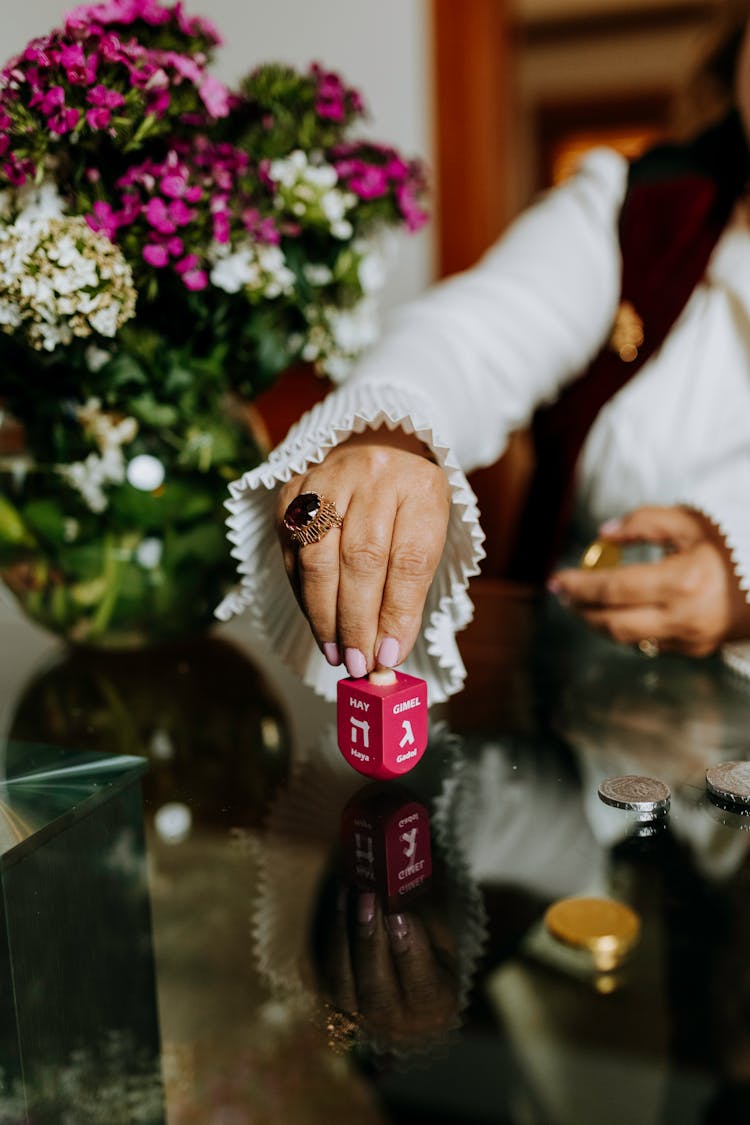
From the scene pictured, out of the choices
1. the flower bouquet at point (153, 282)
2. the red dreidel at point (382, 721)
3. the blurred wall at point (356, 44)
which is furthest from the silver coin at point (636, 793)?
the blurred wall at point (356, 44)

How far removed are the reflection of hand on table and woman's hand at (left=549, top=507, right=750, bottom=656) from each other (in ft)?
1.00

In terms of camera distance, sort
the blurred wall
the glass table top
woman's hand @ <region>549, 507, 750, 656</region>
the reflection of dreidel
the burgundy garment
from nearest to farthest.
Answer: the glass table top, the reflection of dreidel, woman's hand @ <region>549, 507, 750, 656</region>, the burgundy garment, the blurred wall

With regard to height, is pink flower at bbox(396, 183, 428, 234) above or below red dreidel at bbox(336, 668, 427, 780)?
above

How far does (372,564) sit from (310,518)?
4 cm

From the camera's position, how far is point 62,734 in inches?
23.0

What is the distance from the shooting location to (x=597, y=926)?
37cm

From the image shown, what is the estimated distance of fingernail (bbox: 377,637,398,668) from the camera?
441 mm

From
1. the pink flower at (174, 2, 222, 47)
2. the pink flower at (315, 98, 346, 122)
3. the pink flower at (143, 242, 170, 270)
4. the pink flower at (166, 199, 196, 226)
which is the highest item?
the pink flower at (174, 2, 222, 47)

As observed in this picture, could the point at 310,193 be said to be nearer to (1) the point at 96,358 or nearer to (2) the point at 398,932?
(1) the point at 96,358

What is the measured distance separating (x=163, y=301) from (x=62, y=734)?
0.92 ft

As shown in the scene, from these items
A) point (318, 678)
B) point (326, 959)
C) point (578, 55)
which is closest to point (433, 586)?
point (318, 678)

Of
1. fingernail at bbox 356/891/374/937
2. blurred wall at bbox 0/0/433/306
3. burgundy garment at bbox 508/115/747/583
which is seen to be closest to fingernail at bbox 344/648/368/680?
fingernail at bbox 356/891/374/937

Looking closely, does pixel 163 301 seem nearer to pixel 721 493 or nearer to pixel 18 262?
pixel 18 262

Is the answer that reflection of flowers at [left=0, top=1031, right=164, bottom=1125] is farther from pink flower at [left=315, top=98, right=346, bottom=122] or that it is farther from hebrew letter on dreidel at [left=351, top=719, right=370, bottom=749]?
pink flower at [left=315, top=98, right=346, bottom=122]
